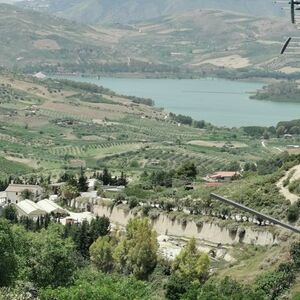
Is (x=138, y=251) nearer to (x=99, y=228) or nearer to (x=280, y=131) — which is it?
(x=99, y=228)

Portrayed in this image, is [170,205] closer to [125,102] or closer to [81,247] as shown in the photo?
[81,247]

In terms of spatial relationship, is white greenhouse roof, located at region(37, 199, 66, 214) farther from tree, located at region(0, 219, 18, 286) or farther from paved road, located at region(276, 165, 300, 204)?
tree, located at region(0, 219, 18, 286)

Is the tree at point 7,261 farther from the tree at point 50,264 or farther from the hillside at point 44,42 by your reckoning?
the hillside at point 44,42

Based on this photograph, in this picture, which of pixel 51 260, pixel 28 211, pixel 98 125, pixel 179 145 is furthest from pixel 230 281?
pixel 98 125

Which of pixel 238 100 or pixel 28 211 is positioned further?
pixel 238 100

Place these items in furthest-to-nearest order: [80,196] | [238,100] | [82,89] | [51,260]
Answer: [238,100] → [82,89] → [80,196] → [51,260]

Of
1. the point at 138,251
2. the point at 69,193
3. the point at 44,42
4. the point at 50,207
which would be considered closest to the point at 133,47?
the point at 44,42
